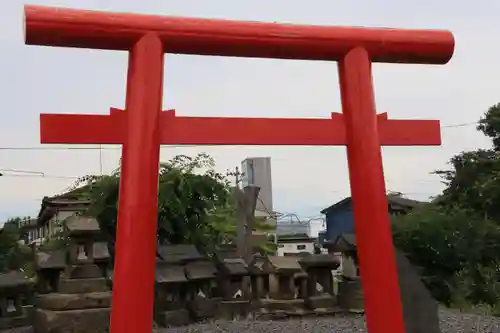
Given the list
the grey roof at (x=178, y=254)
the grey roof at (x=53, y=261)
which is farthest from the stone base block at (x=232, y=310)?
the grey roof at (x=53, y=261)

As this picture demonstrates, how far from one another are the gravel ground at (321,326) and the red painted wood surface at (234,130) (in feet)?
10.5

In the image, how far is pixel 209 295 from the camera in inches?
277

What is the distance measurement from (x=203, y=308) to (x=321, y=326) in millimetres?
1606

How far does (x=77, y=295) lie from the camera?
5691mm

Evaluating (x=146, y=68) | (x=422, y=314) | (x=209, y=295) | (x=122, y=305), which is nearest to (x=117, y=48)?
(x=146, y=68)

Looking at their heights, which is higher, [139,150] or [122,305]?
[139,150]

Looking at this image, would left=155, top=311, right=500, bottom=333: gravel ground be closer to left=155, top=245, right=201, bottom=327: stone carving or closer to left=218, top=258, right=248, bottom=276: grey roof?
left=155, top=245, right=201, bottom=327: stone carving

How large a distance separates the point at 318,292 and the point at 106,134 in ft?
19.4

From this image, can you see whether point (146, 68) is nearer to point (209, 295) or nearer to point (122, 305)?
point (122, 305)

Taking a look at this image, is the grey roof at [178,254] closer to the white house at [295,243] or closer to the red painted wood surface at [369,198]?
the red painted wood surface at [369,198]

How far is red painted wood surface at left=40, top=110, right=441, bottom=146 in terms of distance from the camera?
7.99ft

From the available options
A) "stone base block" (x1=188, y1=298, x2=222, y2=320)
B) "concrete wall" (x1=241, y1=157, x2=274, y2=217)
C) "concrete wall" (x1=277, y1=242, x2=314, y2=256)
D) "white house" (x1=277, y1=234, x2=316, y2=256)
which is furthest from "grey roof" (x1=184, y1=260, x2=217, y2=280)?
"concrete wall" (x1=277, y1=242, x2=314, y2=256)

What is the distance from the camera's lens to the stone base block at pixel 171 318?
20.7ft

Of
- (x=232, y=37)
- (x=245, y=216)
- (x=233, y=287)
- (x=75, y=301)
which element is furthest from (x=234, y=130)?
(x=245, y=216)
